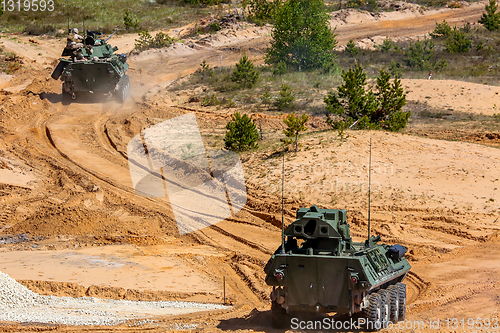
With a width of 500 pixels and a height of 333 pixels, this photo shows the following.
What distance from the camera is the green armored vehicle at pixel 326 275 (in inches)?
372

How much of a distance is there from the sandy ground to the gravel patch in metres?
0.39

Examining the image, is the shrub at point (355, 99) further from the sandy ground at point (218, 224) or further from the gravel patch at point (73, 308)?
the gravel patch at point (73, 308)

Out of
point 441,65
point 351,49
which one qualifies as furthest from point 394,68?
point 351,49

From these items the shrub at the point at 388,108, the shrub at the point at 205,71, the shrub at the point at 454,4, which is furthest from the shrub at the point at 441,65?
the shrub at the point at 454,4

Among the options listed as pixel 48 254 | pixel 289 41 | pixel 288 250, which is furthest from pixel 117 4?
pixel 288 250

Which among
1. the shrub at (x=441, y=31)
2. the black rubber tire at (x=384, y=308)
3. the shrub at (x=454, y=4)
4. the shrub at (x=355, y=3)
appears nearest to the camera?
the black rubber tire at (x=384, y=308)

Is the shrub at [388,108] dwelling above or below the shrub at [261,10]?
below

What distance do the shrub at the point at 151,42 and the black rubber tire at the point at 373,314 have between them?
34563mm

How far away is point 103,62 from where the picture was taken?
27.0m

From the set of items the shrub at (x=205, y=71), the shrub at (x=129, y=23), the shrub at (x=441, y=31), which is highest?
the shrub at (x=129, y=23)

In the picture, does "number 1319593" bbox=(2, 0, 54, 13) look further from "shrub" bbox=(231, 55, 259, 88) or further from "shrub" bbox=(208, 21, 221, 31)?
"shrub" bbox=(231, 55, 259, 88)

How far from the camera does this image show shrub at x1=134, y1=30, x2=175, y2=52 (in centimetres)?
4194

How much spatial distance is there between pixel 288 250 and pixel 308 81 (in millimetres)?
24848

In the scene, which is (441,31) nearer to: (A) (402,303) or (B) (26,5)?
(B) (26,5)
